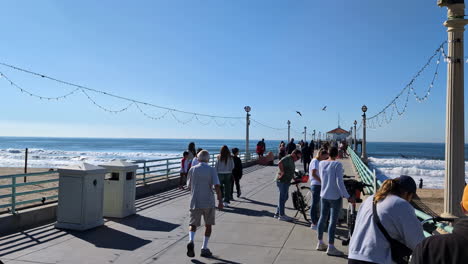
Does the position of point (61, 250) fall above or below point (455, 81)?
below

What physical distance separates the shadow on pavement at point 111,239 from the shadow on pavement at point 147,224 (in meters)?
0.58

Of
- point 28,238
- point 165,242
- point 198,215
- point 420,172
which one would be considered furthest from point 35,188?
point 420,172

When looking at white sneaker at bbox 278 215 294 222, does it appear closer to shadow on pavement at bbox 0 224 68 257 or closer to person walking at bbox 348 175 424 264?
A: shadow on pavement at bbox 0 224 68 257

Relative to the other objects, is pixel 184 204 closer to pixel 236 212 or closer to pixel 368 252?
pixel 236 212

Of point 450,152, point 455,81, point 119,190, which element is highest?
point 455,81

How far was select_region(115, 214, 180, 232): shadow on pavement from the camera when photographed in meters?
7.93

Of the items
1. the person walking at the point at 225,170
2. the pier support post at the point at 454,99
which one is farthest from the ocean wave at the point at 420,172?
the pier support post at the point at 454,99

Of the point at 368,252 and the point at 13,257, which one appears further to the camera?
the point at 13,257

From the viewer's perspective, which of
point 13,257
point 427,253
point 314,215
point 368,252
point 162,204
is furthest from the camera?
point 162,204

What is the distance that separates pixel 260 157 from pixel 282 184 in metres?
17.1

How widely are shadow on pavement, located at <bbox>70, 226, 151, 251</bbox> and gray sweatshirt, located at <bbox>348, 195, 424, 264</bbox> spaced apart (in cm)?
434

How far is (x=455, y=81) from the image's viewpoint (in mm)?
7207

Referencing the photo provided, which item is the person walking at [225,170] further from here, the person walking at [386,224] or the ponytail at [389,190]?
the ponytail at [389,190]

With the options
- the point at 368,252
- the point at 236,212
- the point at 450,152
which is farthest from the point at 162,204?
the point at 368,252
